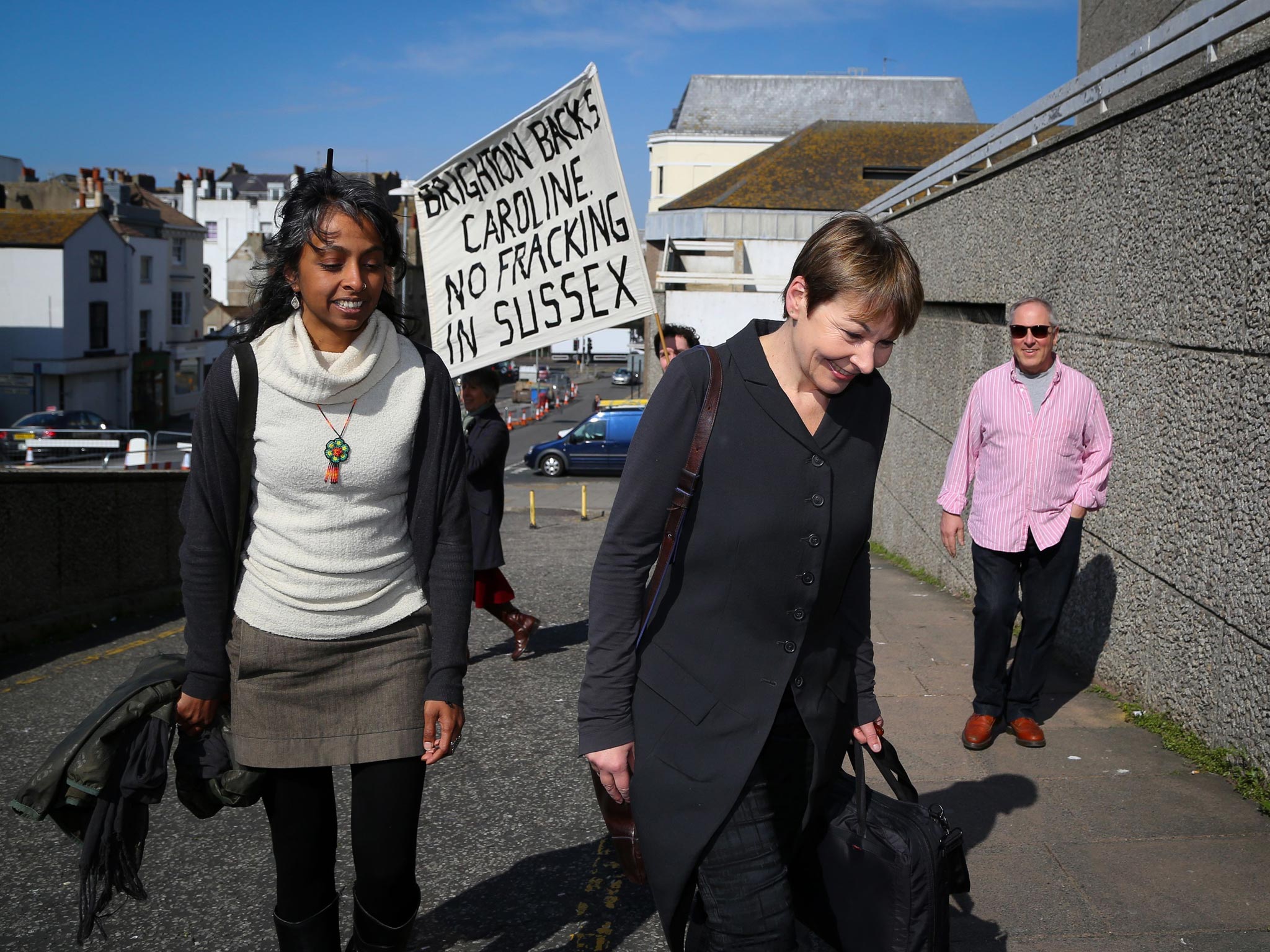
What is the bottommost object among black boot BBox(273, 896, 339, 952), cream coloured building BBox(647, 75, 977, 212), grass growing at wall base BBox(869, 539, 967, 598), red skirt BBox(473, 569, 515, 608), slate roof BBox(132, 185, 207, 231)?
grass growing at wall base BBox(869, 539, 967, 598)

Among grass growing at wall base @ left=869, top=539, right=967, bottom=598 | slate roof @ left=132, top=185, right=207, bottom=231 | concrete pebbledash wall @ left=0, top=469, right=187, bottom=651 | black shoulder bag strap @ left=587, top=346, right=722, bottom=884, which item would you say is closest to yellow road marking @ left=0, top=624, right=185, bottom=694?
concrete pebbledash wall @ left=0, top=469, right=187, bottom=651

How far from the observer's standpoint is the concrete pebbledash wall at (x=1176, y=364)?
4.57 metres

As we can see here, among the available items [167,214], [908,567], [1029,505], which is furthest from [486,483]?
[167,214]

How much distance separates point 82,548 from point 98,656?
1.14m

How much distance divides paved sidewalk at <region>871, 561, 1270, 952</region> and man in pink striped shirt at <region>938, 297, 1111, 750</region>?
27cm

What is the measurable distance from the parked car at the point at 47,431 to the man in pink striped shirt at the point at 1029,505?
21596 mm

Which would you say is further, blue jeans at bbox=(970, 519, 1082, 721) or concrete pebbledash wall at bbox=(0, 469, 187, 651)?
concrete pebbledash wall at bbox=(0, 469, 187, 651)

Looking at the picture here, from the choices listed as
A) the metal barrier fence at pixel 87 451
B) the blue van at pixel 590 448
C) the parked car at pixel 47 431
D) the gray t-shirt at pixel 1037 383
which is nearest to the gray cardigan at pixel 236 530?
the gray t-shirt at pixel 1037 383

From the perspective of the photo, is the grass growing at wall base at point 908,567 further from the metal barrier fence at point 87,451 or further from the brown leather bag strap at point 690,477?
the metal barrier fence at point 87,451

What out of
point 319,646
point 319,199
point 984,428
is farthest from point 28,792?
point 984,428

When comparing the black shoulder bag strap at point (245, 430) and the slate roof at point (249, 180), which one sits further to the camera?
the slate roof at point (249, 180)

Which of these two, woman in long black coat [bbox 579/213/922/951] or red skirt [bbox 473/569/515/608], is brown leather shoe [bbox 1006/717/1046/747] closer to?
woman in long black coat [bbox 579/213/922/951]

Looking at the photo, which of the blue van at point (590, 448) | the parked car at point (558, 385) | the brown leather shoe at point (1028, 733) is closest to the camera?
the brown leather shoe at point (1028, 733)

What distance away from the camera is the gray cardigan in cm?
269
